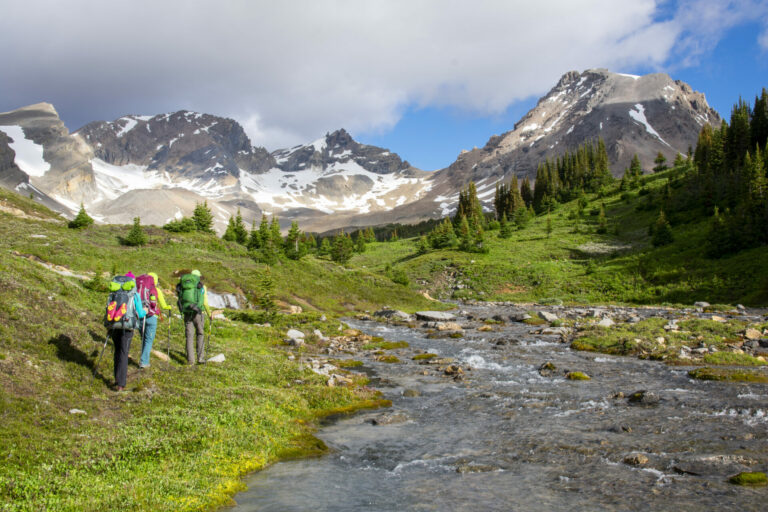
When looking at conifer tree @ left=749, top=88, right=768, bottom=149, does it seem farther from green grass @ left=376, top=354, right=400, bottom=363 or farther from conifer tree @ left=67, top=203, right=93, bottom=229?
conifer tree @ left=67, top=203, right=93, bottom=229

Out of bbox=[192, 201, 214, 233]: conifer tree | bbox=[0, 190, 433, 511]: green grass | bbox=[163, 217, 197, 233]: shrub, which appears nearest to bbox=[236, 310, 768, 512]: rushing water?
bbox=[0, 190, 433, 511]: green grass

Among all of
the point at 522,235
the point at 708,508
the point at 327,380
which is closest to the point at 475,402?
the point at 327,380

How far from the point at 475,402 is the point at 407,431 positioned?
364cm

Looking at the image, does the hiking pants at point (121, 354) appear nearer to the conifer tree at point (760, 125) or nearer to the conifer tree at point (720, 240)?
the conifer tree at point (720, 240)

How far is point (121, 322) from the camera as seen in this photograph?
11.1 m

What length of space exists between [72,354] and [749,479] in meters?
15.8

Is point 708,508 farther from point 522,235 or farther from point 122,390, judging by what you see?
point 522,235

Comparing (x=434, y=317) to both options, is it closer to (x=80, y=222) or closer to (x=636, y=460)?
(x=636, y=460)

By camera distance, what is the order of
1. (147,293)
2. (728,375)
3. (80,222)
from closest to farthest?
1. (147,293)
2. (728,375)
3. (80,222)

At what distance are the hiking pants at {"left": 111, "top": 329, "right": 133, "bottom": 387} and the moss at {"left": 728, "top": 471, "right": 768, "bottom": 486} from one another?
13627mm

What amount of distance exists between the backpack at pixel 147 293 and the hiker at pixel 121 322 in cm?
122

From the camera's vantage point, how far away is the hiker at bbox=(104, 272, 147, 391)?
36.0ft

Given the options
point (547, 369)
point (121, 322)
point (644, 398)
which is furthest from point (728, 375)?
point (121, 322)

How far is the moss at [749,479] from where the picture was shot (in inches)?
327
